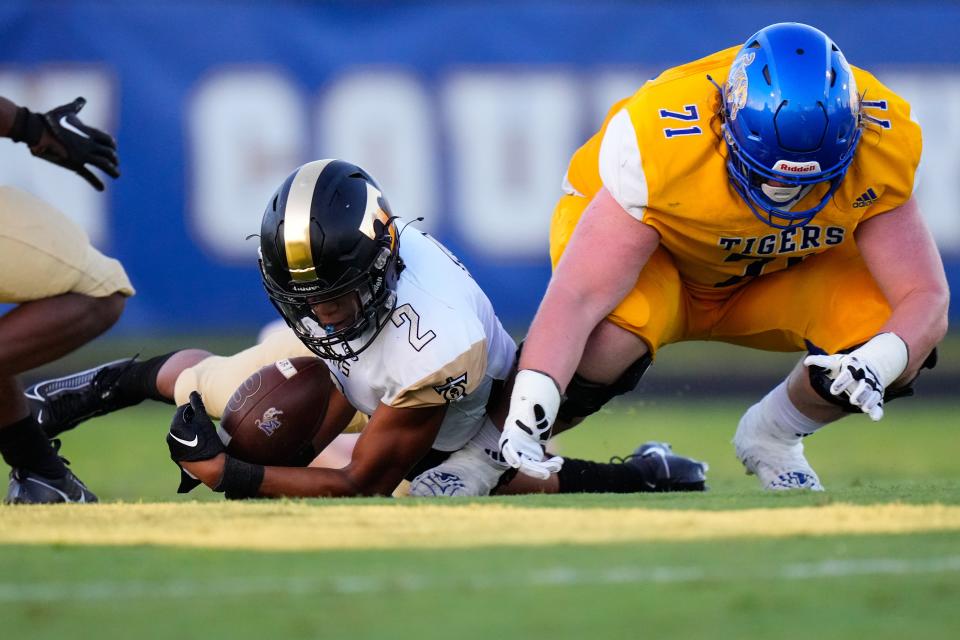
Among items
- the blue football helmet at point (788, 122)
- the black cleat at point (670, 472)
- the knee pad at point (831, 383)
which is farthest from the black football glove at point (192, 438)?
the knee pad at point (831, 383)

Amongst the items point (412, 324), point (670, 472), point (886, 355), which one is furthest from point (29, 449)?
point (886, 355)

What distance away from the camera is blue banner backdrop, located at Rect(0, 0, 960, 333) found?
28.3ft

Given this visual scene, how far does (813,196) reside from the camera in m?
4.29

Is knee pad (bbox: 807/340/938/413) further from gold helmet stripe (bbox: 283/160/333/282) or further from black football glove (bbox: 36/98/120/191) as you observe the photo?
black football glove (bbox: 36/98/120/191)

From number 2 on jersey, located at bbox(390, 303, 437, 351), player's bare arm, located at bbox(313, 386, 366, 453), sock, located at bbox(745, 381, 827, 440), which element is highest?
number 2 on jersey, located at bbox(390, 303, 437, 351)

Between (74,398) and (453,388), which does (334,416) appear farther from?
(74,398)

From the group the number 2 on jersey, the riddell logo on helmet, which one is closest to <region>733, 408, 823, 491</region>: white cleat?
the riddell logo on helmet

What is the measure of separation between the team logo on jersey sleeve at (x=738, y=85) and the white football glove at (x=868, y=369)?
0.73 metres

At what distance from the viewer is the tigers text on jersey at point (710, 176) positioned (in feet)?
14.1

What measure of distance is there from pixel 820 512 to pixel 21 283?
2449mm

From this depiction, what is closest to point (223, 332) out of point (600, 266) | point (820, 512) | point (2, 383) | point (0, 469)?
point (0, 469)

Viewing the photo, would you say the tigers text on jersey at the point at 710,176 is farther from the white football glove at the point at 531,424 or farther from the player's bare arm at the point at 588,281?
the white football glove at the point at 531,424

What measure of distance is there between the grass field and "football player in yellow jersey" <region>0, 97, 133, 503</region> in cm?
75

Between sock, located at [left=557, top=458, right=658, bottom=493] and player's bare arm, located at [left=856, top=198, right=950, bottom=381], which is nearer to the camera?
player's bare arm, located at [left=856, top=198, right=950, bottom=381]
